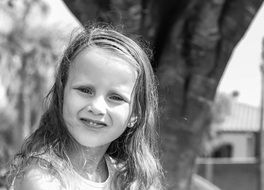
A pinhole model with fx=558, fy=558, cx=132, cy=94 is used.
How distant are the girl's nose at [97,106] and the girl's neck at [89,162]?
16cm

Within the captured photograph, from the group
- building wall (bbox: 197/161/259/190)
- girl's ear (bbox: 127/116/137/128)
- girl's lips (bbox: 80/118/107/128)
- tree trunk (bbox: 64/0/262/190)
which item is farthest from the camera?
building wall (bbox: 197/161/259/190)

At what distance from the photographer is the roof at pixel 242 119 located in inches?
Answer: 1496

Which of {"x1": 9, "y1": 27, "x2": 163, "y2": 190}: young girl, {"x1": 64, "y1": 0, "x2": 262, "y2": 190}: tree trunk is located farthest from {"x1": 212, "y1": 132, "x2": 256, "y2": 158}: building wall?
{"x1": 9, "y1": 27, "x2": 163, "y2": 190}: young girl

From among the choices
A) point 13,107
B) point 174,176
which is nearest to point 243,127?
point 13,107

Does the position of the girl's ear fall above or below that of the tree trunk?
below

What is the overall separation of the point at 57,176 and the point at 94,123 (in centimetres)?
17

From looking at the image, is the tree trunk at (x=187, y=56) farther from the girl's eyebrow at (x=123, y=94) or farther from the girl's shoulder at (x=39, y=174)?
the girl's shoulder at (x=39, y=174)

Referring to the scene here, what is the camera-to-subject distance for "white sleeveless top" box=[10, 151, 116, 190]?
1378 millimetres

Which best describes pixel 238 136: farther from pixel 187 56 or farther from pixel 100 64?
pixel 100 64

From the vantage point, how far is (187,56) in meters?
4.34

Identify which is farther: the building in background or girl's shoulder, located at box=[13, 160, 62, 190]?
the building in background

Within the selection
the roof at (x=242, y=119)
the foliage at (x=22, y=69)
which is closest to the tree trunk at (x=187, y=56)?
the foliage at (x=22, y=69)

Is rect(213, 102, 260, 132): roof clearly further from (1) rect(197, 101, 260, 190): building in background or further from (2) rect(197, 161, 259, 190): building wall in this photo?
(2) rect(197, 161, 259, 190): building wall

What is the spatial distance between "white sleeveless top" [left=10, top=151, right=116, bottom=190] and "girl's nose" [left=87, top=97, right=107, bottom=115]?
0.17m
